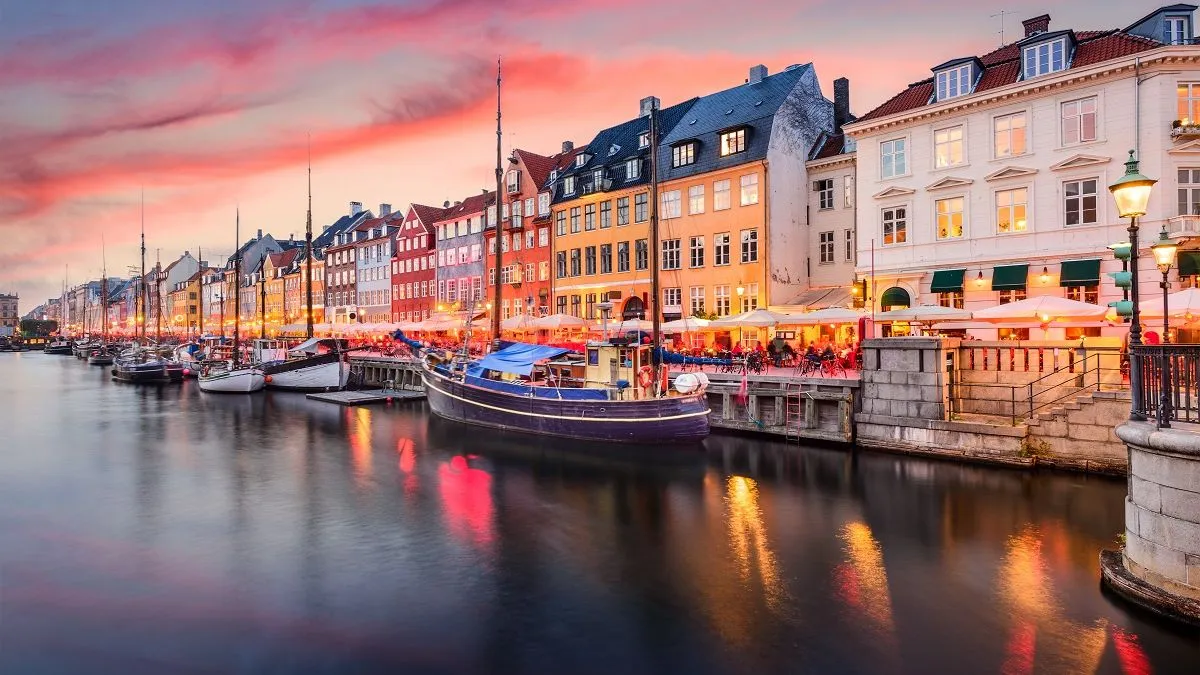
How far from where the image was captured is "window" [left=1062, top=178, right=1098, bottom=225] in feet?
90.0

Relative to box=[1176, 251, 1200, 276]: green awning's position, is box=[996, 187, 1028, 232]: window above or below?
above

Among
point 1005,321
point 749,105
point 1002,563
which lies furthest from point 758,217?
point 1002,563

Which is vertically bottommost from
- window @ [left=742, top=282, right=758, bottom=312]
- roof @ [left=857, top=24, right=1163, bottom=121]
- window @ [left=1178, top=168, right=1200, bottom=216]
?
Answer: window @ [left=742, top=282, right=758, bottom=312]

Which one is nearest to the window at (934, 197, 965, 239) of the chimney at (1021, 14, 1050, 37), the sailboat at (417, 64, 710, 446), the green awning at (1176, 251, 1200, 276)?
the green awning at (1176, 251, 1200, 276)

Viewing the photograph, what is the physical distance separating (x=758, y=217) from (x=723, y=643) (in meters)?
32.6

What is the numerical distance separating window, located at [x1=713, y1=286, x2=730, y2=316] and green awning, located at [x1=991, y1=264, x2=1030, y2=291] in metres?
15.3

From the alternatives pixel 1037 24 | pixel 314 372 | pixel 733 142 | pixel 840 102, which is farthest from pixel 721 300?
pixel 314 372

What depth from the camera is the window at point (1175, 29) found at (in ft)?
88.1

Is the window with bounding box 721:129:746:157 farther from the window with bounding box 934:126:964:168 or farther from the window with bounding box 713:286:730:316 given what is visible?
the window with bounding box 934:126:964:168

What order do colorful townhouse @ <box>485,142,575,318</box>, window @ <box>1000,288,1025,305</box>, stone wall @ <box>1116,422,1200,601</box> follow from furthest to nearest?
colorful townhouse @ <box>485,142,575,318</box> → window @ <box>1000,288,1025,305</box> → stone wall @ <box>1116,422,1200,601</box>

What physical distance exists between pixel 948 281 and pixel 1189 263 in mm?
8296

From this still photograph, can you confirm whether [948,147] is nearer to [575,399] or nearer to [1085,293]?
[1085,293]

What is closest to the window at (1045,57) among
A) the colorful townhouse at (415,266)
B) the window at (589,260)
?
the window at (589,260)

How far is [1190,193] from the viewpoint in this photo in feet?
83.5
